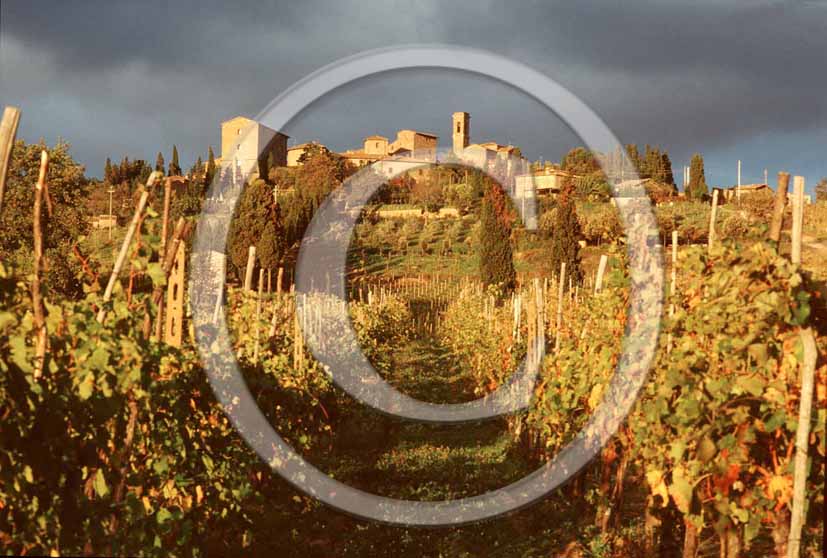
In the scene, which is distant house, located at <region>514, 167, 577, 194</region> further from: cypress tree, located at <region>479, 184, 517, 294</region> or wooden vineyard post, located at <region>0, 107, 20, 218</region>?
wooden vineyard post, located at <region>0, 107, 20, 218</region>

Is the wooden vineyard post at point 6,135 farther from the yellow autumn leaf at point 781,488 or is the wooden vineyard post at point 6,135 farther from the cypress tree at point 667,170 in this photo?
the cypress tree at point 667,170

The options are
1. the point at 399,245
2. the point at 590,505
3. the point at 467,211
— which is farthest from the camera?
the point at 467,211

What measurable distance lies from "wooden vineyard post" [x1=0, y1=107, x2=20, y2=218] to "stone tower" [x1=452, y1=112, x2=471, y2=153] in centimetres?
8039

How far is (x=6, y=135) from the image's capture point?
9.08 ft

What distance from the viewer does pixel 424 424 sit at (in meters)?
11.6

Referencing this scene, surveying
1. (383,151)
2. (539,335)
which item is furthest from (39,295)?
(383,151)

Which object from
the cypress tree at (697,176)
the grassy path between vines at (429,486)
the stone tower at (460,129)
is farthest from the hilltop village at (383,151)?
the grassy path between vines at (429,486)

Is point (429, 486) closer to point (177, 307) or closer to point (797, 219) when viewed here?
point (177, 307)

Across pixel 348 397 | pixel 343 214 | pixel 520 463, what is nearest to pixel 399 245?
pixel 343 214

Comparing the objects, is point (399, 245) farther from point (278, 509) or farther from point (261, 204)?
point (278, 509)

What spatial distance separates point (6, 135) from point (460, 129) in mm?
83454

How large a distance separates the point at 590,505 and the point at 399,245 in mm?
37838

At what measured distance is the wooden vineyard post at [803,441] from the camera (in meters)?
3.71

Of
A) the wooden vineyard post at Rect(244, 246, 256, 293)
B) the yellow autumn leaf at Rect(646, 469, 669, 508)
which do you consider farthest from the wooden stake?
the yellow autumn leaf at Rect(646, 469, 669, 508)
